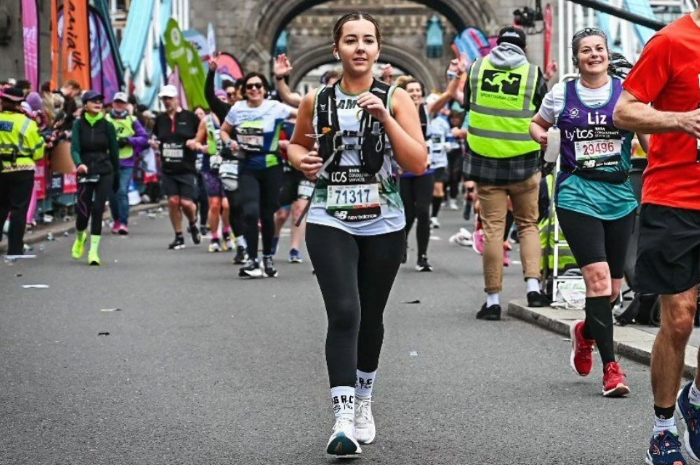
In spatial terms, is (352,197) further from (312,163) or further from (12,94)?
(12,94)

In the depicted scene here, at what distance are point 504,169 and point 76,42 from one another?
532 inches

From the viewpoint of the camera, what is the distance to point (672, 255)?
537cm

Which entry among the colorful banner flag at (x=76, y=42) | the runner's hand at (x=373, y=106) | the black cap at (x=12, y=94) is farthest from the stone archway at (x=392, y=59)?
the runner's hand at (x=373, y=106)

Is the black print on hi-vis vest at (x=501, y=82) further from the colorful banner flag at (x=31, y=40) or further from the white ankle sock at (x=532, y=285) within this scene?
the colorful banner flag at (x=31, y=40)

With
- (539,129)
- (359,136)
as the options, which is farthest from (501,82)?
(359,136)

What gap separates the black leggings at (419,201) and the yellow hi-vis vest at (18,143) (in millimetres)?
3922

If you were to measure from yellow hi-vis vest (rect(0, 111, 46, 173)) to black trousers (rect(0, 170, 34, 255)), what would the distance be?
95 millimetres

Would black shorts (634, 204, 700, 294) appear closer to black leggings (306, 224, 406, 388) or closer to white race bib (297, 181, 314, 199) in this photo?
black leggings (306, 224, 406, 388)

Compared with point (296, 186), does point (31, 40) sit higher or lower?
higher

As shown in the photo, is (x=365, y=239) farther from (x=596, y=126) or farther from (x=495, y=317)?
(x=495, y=317)

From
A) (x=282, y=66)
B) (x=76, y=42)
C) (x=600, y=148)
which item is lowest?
(x=600, y=148)

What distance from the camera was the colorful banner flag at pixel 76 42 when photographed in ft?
75.0

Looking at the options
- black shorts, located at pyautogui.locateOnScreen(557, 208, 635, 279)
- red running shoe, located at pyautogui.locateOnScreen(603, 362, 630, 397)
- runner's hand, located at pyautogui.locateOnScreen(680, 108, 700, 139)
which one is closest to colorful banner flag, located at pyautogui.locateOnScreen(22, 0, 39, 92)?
black shorts, located at pyautogui.locateOnScreen(557, 208, 635, 279)

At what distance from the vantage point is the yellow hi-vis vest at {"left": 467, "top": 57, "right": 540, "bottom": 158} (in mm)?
10594
